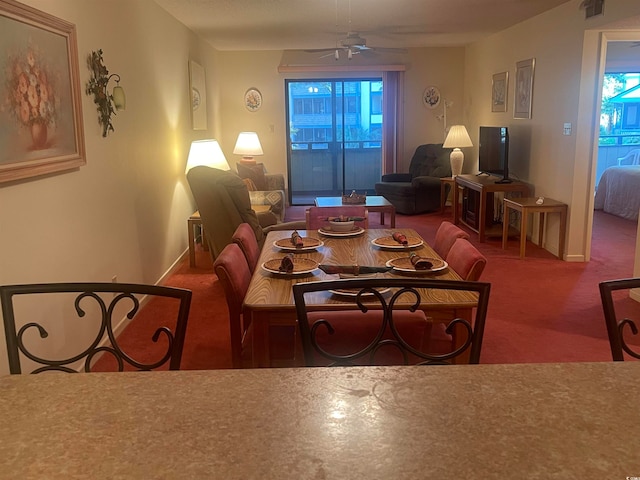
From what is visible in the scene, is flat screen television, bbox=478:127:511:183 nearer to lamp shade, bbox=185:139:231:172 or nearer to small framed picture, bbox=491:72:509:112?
small framed picture, bbox=491:72:509:112

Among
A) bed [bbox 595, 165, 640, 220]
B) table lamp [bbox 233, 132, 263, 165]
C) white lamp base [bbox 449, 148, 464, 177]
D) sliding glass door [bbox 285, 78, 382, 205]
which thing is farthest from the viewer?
sliding glass door [bbox 285, 78, 382, 205]

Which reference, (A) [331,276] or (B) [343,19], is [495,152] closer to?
(B) [343,19]

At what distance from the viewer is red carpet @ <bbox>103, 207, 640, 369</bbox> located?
11.1ft

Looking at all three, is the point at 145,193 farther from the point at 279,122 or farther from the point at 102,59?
the point at 279,122

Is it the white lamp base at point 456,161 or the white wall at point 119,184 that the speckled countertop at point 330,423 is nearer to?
the white wall at point 119,184

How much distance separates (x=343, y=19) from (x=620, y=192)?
4.53 metres

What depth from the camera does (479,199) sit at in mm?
6773

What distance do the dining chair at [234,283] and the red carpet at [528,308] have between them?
77 cm

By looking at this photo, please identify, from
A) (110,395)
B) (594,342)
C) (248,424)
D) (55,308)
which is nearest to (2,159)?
(55,308)

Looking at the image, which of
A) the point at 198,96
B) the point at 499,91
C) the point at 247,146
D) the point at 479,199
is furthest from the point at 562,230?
the point at 198,96

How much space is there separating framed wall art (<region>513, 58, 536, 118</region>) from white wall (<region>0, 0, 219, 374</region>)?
3.63m

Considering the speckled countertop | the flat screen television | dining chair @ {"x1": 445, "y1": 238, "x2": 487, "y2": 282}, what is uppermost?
the flat screen television

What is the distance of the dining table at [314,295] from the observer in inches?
82.4

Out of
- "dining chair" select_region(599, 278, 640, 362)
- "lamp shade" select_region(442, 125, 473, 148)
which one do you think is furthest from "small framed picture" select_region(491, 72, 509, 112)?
"dining chair" select_region(599, 278, 640, 362)
